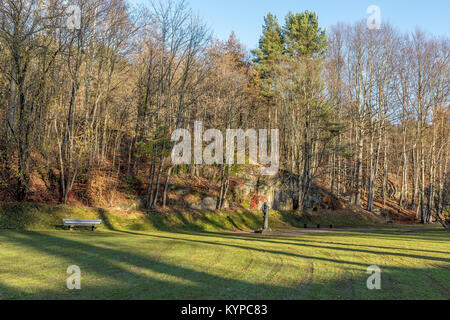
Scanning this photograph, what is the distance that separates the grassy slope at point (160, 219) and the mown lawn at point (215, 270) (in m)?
4.73

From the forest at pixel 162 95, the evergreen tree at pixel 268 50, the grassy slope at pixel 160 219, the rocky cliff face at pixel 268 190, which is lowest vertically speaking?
the grassy slope at pixel 160 219

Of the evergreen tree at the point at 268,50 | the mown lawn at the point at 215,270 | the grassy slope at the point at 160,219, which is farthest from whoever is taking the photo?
the evergreen tree at the point at 268,50

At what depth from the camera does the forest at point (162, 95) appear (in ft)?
55.3

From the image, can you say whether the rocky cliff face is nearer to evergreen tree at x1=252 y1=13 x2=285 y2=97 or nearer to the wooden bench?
evergreen tree at x1=252 y1=13 x2=285 y2=97

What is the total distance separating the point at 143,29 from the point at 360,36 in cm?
2221

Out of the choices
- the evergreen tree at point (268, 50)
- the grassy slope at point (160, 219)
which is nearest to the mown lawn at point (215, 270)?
the grassy slope at point (160, 219)

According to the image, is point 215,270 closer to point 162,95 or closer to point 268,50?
point 162,95

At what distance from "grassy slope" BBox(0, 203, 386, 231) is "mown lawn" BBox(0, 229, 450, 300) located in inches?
186

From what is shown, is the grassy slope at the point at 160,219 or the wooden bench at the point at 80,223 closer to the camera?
the wooden bench at the point at 80,223

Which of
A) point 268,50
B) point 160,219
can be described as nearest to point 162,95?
point 160,219

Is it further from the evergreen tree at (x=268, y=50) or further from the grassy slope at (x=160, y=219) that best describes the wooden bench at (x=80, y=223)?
the evergreen tree at (x=268, y=50)

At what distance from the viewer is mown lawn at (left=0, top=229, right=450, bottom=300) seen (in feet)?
19.0

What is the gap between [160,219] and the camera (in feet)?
65.3

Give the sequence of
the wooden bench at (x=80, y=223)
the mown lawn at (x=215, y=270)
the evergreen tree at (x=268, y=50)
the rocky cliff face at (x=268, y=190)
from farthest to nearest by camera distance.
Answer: the evergreen tree at (x=268, y=50), the rocky cliff face at (x=268, y=190), the wooden bench at (x=80, y=223), the mown lawn at (x=215, y=270)
